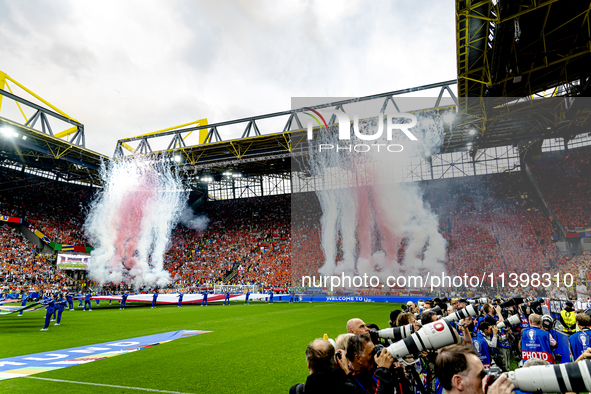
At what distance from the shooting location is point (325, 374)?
2711 millimetres

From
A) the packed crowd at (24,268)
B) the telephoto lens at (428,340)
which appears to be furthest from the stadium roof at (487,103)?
the telephoto lens at (428,340)

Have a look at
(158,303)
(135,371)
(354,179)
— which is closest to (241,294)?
(158,303)

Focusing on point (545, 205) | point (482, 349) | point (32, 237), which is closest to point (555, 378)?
point (482, 349)

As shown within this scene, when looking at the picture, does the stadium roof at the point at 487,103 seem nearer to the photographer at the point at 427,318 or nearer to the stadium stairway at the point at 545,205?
the stadium stairway at the point at 545,205

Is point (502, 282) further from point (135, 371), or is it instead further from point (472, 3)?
point (135, 371)

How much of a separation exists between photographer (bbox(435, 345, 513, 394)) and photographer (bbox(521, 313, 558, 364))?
479 cm

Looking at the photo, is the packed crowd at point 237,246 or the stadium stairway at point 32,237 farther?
the packed crowd at point 237,246

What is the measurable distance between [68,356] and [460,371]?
436 inches

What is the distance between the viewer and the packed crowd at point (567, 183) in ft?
98.0

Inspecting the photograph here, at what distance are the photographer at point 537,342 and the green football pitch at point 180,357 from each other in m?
4.30

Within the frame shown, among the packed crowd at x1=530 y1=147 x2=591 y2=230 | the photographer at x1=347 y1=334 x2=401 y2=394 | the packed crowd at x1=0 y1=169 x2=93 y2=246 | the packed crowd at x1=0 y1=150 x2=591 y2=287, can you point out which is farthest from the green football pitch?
the packed crowd at x1=0 y1=169 x2=93 y2=246

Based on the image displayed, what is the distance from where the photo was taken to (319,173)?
3981cm

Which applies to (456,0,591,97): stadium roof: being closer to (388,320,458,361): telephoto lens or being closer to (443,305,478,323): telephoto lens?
(443,305,478,323): telephoto lens

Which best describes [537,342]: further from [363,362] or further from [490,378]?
[490,378]
